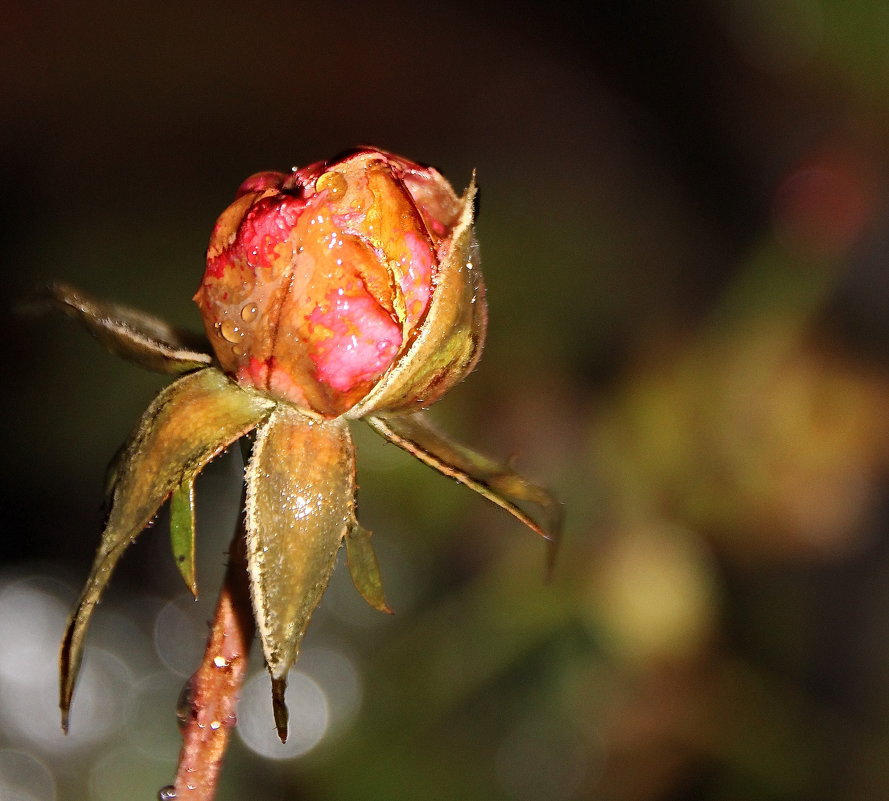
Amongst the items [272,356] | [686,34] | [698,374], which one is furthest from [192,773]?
[686,34]

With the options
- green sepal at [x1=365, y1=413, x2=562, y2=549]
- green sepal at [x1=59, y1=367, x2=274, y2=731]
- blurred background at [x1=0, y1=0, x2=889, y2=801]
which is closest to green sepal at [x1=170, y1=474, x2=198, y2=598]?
green sepal at [x1=59, y1=367, x2=274, y2=731]

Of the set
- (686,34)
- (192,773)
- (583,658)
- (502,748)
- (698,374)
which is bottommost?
(502,748)

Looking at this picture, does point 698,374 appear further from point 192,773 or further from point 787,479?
point 192,773

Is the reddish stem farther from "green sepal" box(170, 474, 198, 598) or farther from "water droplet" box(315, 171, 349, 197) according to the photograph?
"water droplet" box(315, 171, 349, 197)

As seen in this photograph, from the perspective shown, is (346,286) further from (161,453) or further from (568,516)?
(568,516)

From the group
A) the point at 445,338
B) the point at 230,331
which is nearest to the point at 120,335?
the point at 230,331

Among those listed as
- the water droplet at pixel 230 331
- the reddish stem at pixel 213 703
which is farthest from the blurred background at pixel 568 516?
the water droplet at pixel 230 331
